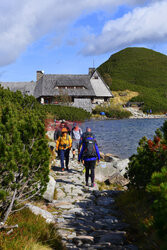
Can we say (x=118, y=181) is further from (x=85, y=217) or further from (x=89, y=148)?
(x=85, y=217)

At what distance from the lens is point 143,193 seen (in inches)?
266

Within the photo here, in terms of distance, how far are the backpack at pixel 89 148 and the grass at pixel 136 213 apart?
2004 mm

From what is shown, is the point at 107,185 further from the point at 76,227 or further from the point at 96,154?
the point at 76,227

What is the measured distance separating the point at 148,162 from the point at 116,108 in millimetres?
54460

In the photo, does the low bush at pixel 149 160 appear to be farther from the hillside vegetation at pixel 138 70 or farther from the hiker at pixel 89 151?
the hillside vegetation at pixel 138 70

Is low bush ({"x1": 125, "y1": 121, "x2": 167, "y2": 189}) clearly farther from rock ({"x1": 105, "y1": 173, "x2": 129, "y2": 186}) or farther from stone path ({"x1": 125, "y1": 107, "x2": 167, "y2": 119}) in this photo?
stone path ({"x1": 125, "y1": 107, "x2": 167, "y2": 119})

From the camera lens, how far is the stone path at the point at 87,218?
4676 mm

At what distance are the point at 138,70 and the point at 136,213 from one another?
417 ft

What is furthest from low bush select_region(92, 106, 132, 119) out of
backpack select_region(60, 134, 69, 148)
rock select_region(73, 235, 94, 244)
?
rock select_region(73, 235, 94, 244)

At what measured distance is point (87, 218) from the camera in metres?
6.08

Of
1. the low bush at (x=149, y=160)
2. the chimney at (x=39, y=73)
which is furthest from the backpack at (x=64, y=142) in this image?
the chimney at (x=39, y=73)

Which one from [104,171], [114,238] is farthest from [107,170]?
[114,238]

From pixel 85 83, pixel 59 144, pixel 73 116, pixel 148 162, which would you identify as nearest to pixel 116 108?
pixel 85 83

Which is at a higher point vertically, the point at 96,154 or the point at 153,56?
the point at 153,56
